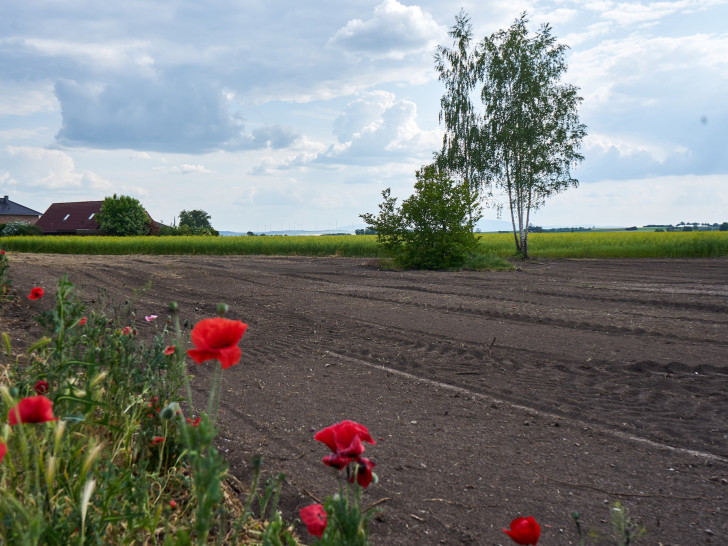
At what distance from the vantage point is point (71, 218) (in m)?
52.1

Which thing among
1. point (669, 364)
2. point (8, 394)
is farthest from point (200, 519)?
point (669, 364)

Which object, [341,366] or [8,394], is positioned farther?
[341,366]

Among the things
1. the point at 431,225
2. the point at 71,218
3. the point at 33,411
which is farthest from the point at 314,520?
the point at 71,218

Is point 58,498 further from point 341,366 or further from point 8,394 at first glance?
point 341,366

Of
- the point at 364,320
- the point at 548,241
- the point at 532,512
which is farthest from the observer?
the point at 548,241

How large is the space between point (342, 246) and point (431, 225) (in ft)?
28.8

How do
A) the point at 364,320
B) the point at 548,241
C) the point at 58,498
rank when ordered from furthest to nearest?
the point at 548,241 → the point at 364,320 → the point at 58,498

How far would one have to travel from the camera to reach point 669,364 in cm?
463

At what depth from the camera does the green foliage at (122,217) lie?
46875 mm

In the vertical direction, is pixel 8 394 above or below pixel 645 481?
above

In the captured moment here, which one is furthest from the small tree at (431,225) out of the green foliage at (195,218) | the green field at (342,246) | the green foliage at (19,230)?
the green foliage at (195,218)

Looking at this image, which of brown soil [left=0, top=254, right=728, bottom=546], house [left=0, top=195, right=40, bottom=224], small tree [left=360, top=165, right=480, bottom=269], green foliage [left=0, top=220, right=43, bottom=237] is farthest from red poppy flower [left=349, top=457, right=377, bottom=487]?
house [left=0, top=195, right=40, bottom=224]

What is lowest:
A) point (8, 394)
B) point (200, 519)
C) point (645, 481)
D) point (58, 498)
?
point (645, 481)

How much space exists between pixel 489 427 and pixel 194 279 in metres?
8.61
